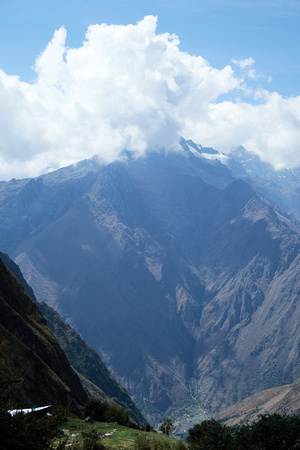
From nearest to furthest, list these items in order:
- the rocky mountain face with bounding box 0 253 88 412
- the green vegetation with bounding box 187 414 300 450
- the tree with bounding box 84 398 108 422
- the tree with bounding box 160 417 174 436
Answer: the green vegetation with bounding box 187 414 300 450, the tree with bounding box 84 398 108 422, the rocky mountain face with bounding box 0 253 88 412, the tree with bounding box 160 417 174 436

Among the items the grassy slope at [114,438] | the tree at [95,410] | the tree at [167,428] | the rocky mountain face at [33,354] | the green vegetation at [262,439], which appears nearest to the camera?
the grassy slope at [114,438]

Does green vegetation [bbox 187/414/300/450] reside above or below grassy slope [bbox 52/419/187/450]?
below

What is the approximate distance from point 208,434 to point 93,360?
6767 inches

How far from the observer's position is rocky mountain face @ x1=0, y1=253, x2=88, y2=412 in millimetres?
56375

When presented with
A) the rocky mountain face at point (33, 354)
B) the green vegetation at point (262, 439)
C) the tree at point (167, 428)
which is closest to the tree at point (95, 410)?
the rocky mountain face at point (33, 354)

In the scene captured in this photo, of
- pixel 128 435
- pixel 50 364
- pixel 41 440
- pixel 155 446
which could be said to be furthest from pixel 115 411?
pixel 41 440

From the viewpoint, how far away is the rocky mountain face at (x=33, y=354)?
56.4 meters

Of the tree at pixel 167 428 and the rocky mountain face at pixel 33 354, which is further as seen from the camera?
the tree at pixel 167 428

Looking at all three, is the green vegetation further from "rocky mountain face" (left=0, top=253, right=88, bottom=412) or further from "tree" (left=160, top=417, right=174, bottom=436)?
"tree" (left=160, top=417, right=174, bottom=436)

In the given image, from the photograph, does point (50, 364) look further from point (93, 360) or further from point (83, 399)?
point (93, 360)

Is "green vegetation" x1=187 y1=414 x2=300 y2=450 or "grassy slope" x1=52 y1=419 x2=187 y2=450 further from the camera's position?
"green vegetation" x1=187 y1=414 x2=300 y2=450

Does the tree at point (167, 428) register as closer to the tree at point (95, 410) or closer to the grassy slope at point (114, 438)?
the tree at point (95, 410)

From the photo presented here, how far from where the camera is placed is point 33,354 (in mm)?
62531

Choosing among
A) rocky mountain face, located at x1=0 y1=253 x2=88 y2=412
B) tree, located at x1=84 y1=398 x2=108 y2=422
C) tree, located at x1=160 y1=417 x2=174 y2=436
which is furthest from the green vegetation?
tree, located at x1=160 y1=417 x2=174 y2=436
